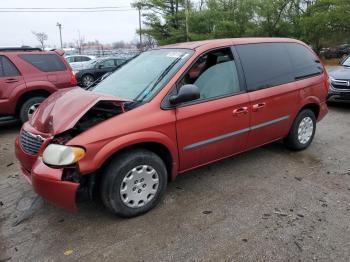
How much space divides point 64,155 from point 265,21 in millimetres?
35045

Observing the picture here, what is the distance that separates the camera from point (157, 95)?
3557mm

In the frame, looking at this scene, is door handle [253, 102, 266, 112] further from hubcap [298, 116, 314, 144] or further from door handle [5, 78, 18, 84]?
door handle [5, 78, 18, 84]

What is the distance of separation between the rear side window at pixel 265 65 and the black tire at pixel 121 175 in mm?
1608

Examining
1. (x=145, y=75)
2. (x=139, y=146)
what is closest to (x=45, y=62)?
(x=145, y=75)

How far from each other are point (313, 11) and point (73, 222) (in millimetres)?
35563

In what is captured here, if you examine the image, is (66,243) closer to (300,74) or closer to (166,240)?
(166,240)

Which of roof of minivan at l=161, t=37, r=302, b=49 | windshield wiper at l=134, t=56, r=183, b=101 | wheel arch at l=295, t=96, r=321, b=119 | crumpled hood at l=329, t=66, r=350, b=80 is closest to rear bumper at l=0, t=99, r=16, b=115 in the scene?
roof of minivan at l=161, t=37, r=302, b=49

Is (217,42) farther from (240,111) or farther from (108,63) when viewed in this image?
(108,63)

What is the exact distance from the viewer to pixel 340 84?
27.2 feet

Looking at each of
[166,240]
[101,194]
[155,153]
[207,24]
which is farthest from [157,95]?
[207,24]

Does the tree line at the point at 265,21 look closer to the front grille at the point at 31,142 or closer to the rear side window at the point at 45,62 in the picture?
the rear side window at the point at 45,62

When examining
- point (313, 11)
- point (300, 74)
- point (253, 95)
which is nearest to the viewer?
point (253, 95)

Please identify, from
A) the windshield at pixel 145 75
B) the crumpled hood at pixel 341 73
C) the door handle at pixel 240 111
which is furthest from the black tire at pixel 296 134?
the crumpled hood at pixel 341 73

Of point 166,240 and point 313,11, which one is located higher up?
point 313,11
